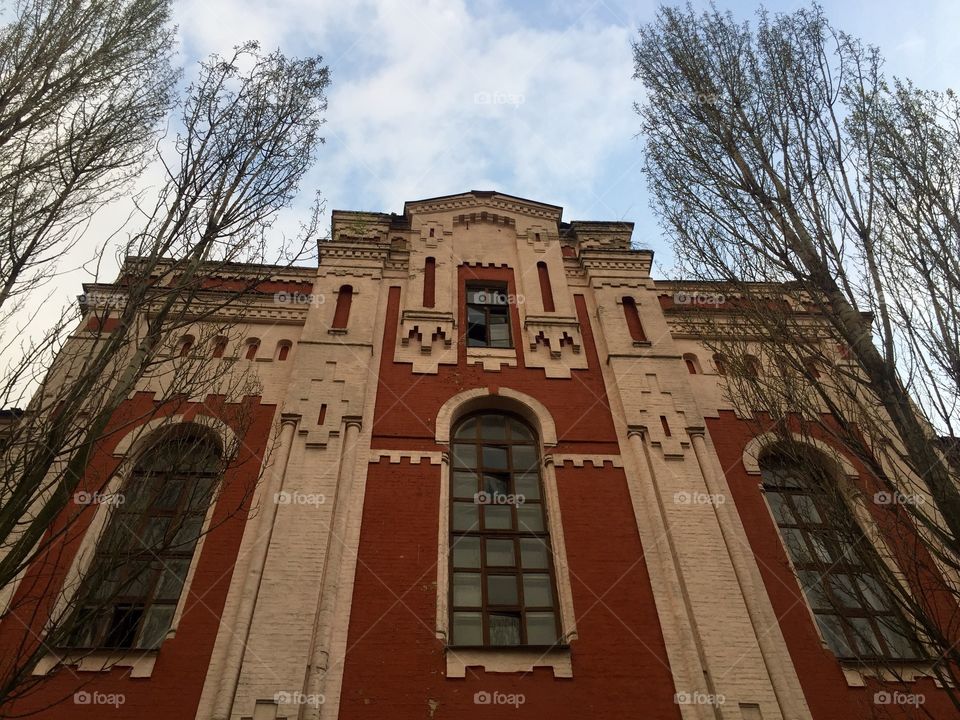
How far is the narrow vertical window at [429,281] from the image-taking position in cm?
1376

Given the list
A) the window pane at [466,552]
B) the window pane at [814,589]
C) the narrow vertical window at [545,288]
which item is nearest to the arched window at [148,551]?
the window pane at [466,552]

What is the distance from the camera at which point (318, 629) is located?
336 inches

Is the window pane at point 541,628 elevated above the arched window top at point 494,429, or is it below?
below

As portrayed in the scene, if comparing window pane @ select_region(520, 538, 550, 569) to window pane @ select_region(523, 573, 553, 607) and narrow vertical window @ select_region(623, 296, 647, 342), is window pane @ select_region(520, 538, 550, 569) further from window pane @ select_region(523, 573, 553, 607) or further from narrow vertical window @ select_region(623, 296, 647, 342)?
narrow vertical window @ select_region(623, 296, 647, 342)

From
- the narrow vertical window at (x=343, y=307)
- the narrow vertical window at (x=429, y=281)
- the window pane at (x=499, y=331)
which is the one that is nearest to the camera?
the narrow vertical window at (x=343, y=307)

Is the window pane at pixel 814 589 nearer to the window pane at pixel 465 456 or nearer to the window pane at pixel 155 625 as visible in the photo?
the window pane at pixel 465 456

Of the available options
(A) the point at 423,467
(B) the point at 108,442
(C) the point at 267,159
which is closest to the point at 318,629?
(A) the point at 423,467

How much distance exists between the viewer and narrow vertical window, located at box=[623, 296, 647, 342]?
13.3m

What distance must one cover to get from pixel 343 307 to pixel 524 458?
4635mm

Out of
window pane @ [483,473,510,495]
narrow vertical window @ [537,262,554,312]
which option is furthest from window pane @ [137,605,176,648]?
narrow vertical window @ [537,262,554,312]

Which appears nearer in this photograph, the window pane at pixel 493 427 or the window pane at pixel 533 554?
the window pane at pixel 533 554

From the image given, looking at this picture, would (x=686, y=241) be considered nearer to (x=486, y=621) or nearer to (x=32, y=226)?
(x=486, y=621)

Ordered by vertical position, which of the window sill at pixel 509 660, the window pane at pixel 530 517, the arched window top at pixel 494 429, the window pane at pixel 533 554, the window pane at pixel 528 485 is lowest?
the window sill at pixel 509 660

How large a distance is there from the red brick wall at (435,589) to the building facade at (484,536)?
30 mm
